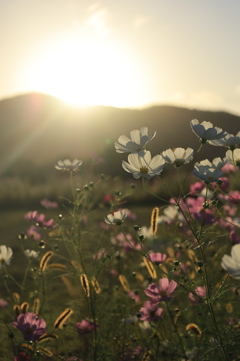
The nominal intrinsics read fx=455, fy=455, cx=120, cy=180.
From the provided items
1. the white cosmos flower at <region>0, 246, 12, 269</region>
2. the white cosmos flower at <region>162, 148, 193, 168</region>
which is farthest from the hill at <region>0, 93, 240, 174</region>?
the white cosmos flower at <region>162, 148, 193, 168</region>

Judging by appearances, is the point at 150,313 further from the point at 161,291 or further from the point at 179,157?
the point at 179,157

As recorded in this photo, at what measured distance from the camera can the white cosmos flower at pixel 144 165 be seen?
3.46 ft

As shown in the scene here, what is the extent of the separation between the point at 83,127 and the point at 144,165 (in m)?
21.3

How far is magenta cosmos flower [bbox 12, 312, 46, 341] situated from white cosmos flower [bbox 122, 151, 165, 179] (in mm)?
560

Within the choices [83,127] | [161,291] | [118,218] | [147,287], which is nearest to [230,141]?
[118,218]

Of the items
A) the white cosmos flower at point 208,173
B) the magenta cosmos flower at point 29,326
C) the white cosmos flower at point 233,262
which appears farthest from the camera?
the magenta cosmos flower at point 29,326

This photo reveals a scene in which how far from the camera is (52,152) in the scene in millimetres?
20516

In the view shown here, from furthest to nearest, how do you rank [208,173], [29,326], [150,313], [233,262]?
[150,313], [29,326], [208,173], [233,262]

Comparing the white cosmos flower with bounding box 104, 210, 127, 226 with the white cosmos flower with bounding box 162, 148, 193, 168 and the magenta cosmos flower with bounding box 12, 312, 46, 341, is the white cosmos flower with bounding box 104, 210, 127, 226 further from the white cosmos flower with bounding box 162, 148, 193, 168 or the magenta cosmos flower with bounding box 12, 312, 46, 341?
the magenta cosmos flower with bounding box 12, 312, 46, 341

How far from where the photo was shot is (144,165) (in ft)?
3.59

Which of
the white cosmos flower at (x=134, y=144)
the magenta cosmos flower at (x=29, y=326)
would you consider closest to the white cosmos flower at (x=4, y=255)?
the magenta cosmos flower at (x=29, y=326)

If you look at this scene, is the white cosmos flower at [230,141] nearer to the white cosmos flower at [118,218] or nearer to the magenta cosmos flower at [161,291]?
the white cosmos flower at [118,218]

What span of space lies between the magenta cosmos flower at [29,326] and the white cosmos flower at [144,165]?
560 millimetres

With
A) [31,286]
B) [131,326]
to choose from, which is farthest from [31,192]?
[131,326]
